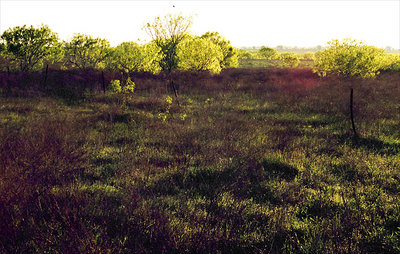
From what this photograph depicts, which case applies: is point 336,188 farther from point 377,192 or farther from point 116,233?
point 116,233

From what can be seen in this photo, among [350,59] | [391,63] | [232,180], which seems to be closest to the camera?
[232,180]

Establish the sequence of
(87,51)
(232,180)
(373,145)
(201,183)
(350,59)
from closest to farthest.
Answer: (201,183) → (232,180) → (373,145) → (350,59) → (87,51)

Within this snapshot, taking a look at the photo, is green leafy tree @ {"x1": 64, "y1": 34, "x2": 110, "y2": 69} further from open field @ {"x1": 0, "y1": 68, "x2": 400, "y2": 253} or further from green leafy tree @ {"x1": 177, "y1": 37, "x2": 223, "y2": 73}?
open field @ {"x1": 0, "y1": 68, "x2": 400, "y2": 253}

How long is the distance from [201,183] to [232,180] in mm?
674

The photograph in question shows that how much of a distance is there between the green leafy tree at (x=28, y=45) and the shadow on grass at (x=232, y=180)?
21245mm

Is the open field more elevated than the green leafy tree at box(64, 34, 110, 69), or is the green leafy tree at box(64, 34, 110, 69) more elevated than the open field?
the green leafy tree at box(64, 34, 110, 69)

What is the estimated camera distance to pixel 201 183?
15.2 feet

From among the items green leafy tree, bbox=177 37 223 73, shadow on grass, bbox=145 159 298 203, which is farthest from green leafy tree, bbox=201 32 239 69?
shadow on grass, bbox=145 159 298 203

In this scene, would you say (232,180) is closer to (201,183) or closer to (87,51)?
(201,183)

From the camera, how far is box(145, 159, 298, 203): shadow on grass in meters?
4.32

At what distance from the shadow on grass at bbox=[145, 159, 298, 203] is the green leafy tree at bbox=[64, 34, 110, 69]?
79.2 feet

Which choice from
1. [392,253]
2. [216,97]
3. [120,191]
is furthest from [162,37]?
[392,253]

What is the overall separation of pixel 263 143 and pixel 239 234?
4358 mm

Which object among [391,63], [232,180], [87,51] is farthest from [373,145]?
[391,63]
